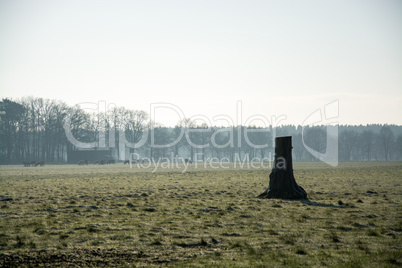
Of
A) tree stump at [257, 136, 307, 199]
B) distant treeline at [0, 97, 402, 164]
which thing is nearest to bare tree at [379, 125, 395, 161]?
distant treeline at [0, 97, 402, 164]

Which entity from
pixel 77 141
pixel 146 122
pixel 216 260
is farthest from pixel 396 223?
pixel 146 122

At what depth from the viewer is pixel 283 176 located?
16328 mm

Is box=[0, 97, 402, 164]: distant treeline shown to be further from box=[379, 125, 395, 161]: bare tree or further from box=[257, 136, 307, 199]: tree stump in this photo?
box=[257, 136, 307, 199]: tree stump

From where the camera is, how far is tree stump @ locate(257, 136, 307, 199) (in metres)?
16.0

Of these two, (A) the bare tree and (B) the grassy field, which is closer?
(B) the grassy field

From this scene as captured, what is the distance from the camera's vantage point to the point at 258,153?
142m

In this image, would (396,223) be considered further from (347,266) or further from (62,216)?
(62,216)

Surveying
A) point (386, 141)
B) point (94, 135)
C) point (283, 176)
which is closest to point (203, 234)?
point (283, 176)

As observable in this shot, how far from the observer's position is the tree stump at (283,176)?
16.0 m

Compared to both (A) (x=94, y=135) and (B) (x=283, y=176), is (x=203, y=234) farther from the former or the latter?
(A) (x=94, y=135)

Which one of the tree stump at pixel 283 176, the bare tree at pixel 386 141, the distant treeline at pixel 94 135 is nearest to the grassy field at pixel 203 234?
the tree stump at pixel 283 176

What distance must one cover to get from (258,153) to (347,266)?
137277 mm

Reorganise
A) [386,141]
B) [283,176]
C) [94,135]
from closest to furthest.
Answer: [283,176] < [94,135] < [386,141]

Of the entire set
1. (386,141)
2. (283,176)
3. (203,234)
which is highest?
(386,141)
